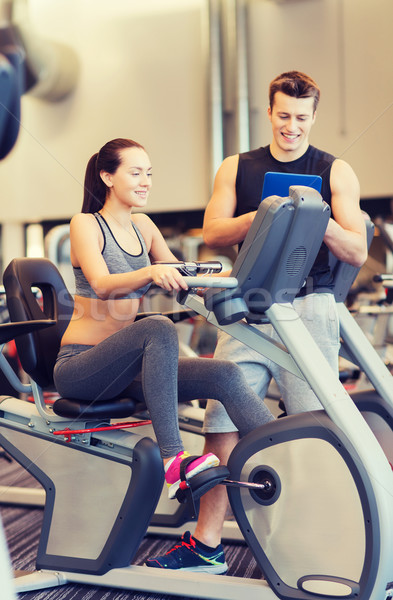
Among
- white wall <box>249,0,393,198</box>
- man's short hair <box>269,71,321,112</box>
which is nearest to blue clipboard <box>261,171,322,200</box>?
man's short hair <box>269,71,321,112</box>

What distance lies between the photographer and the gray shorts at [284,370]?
1.88 m

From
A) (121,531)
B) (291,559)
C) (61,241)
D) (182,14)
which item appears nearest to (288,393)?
(291,559)

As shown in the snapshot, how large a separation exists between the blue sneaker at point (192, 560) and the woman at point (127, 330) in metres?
0.39

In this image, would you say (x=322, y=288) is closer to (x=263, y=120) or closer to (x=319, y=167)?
(x=319, y=167)

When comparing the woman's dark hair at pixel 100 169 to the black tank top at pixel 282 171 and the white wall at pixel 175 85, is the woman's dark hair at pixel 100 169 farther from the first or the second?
the white wall at pixel 175 85

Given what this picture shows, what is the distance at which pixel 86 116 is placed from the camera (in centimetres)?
584

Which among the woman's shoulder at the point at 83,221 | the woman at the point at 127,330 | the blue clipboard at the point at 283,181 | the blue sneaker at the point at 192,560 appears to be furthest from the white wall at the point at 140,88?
the blue sneaker at the point at 192,560

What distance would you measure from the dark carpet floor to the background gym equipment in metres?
0.03

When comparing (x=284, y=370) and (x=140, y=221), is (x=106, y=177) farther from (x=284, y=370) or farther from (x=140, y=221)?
(x=284, y=370)

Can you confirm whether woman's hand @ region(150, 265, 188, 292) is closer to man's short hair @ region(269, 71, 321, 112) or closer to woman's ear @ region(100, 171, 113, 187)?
woman's ear @ region(100, 171, 113, 187)

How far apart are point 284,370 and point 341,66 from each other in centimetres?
435

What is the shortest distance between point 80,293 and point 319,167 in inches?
31.3

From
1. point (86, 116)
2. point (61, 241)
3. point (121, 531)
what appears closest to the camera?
point (121, 531)

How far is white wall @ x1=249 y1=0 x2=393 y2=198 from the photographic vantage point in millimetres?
5402
